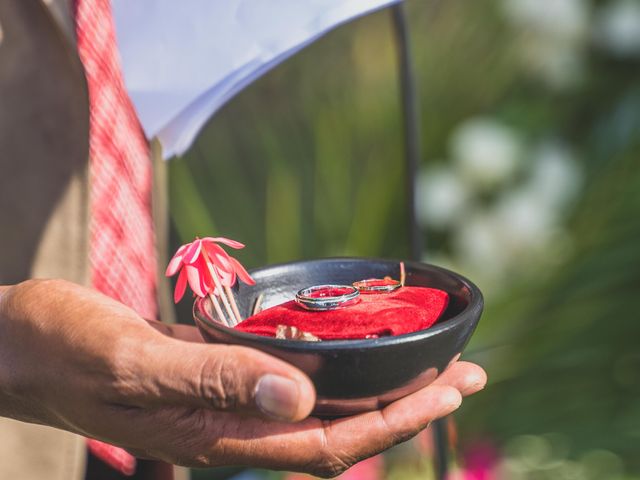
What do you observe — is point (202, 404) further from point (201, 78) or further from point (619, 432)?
point (619, 432)

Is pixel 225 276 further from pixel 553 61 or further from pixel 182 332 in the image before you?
pixel 553 61

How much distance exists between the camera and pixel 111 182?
778mm

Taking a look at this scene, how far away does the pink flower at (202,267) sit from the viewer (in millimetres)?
564

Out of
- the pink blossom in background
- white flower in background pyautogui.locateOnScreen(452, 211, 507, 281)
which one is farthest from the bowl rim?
white flower in background pyautogui.locateOnScreen(452, 211, 507, 281)

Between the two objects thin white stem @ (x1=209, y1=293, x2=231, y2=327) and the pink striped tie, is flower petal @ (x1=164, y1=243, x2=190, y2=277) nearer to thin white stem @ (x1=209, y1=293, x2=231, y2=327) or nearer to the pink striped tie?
thin white stem @ (x1=209, y1=293, x2=231, y2=327)

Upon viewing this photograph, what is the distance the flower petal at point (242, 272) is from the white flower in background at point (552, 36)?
3.31ft

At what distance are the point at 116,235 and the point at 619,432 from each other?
951mm

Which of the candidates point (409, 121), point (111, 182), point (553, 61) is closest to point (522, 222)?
point (553, 61)

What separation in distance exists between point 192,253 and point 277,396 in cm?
17

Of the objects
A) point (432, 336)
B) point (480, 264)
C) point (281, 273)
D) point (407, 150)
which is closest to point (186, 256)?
point (281, 273)

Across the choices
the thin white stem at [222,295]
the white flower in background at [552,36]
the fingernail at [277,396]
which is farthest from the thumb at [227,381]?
the white flower in background at [552,36]

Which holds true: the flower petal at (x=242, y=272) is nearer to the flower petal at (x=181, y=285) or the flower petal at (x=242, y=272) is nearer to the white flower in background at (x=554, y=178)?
the flower petal at (x=181, y=285)

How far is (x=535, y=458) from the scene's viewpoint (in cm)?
136

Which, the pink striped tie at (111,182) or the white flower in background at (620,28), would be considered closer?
the pink striped tie at (111,182)
